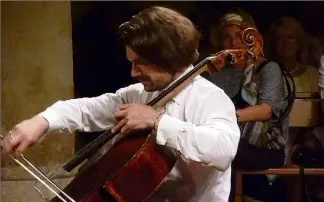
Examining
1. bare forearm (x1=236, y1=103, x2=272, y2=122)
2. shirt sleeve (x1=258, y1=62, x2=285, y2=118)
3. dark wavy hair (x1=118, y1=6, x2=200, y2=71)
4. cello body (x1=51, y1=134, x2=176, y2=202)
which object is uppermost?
dark wavy hair (x1=118, y1=6, x2=200, y2=71)

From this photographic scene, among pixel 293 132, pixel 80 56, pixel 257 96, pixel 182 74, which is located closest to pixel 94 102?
pixel 182 74

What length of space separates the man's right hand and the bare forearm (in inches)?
44.0

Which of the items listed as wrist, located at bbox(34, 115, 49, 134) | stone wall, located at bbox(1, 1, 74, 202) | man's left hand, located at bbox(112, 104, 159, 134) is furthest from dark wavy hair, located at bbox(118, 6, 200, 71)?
stone wall, located at bbox(1, 1, 74, 202)

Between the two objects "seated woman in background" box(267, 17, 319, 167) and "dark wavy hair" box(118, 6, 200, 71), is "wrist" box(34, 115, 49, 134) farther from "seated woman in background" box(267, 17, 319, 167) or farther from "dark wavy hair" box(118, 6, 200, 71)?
"seated woman in background" box(267, 17, 319, 167)

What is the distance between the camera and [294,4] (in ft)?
12.3

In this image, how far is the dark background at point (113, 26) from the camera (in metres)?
3.49

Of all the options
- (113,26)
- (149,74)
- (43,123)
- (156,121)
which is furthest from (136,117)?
(113,26)

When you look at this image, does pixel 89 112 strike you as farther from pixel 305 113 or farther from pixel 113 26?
pixel 113 26

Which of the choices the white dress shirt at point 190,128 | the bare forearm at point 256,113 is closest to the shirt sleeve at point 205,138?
the white dress shirt at point 190,128

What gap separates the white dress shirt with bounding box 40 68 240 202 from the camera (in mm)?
1347

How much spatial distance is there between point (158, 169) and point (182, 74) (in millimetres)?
276

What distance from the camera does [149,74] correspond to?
4.98 feet

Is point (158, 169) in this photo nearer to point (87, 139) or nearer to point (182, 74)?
point (182, 74)

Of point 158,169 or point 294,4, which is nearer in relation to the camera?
point 158,169
